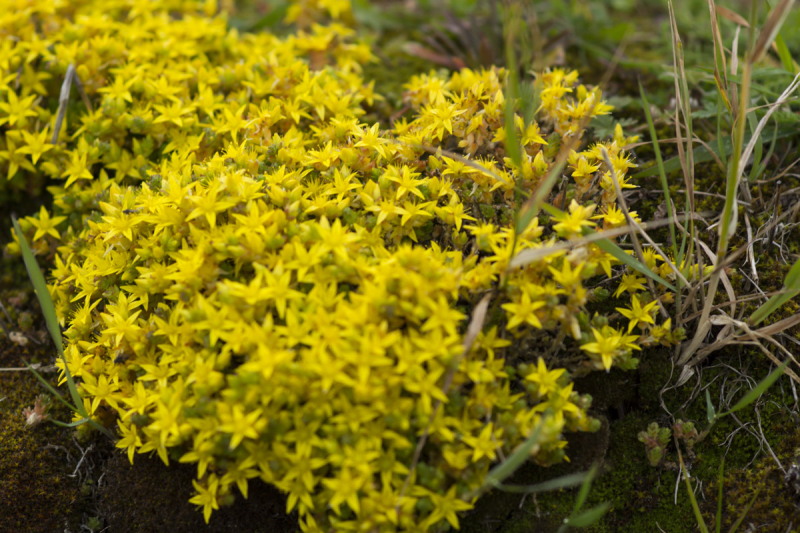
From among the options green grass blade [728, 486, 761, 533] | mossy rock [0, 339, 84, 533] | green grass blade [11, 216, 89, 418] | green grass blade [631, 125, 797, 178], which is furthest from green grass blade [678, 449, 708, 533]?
mossy rock [0, 339, 84, 533]

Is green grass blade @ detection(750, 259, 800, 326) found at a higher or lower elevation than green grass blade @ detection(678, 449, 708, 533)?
higher

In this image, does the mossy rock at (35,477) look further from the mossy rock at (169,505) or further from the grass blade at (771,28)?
the grass blade at (771,28)

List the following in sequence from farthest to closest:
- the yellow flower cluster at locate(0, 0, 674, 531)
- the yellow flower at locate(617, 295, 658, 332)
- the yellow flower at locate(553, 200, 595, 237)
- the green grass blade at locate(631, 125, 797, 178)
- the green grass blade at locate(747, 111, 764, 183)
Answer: the green grass blade at locate(631, 125, 797, 178) → the green grass blade at locate(747, 111, 764, 183) → the yellow flower at locate(617, 295, 658, 332) → the yellow flower at locate(553, 200, 595, 237) → the yellow flower cluster at locate(0, 0, 674, 531)

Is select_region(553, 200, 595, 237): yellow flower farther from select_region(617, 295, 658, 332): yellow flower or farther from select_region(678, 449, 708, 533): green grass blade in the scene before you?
select_region(678, 449, 708, 533): green grass blade

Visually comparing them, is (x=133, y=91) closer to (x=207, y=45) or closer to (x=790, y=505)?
(x=207, y=45)

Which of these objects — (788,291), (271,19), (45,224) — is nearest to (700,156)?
(788,291)

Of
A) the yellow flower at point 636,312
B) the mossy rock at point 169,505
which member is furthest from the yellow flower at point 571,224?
the mossy rock at point 169,505

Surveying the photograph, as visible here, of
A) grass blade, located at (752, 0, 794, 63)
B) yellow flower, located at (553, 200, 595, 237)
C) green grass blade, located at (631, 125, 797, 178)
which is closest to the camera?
grass blade, located at (752, 0, 794, 63)

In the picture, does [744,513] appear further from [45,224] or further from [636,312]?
[45,224]
